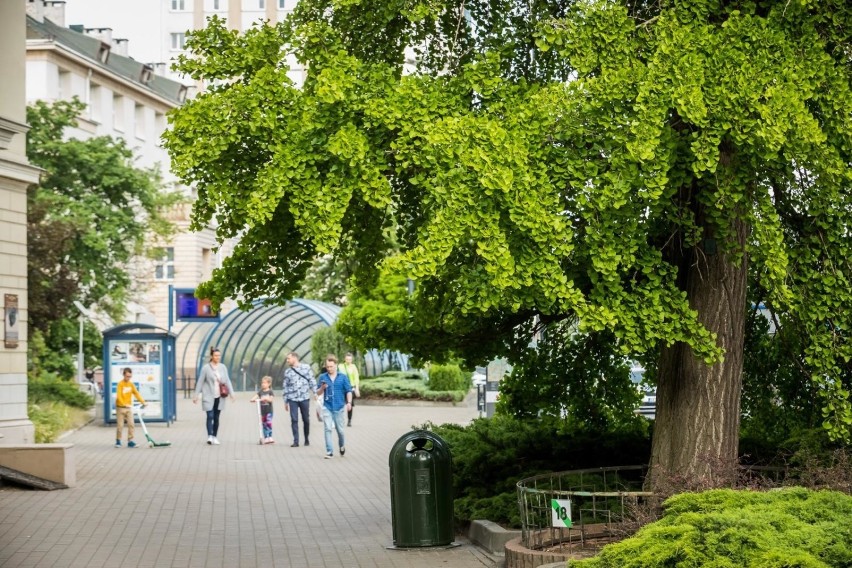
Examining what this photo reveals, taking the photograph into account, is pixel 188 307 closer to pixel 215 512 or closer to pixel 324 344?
pixel 215 512

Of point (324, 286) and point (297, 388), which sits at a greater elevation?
point (324, 286)

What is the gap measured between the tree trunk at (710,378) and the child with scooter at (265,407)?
1491 cm

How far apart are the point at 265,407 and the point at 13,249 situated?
6640 millimetres

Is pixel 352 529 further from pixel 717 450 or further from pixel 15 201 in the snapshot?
pixel 15 201

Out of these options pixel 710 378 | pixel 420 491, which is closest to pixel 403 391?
pixel 420 491

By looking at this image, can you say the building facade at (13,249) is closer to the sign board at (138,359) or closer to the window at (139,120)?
the sign board at (138,359)

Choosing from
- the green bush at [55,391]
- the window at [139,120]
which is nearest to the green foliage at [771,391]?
the green bush at [55,391]

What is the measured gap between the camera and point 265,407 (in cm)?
2742

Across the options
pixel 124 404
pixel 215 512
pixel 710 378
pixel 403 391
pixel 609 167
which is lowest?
pixel 215 512

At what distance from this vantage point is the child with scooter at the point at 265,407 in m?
27.3

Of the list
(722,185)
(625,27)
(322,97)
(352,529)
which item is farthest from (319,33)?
(352,529)

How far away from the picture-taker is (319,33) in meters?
12.7

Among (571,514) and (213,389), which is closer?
(571,514)

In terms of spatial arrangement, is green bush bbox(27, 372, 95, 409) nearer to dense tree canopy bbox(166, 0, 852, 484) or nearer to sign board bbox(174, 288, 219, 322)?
sign board bbox(174, 288, 219, 322)
